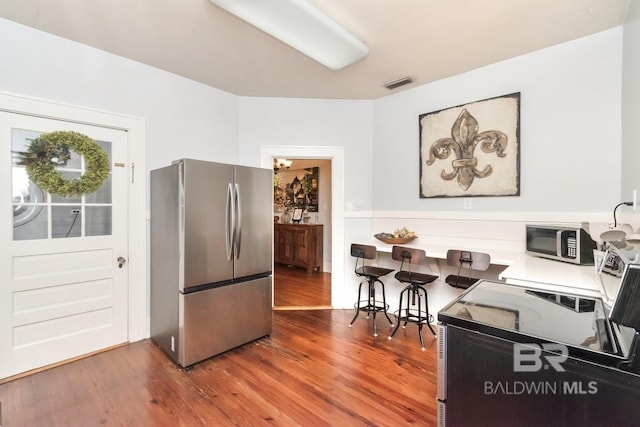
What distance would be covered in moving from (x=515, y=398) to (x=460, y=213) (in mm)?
2359

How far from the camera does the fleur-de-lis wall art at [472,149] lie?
286 cm

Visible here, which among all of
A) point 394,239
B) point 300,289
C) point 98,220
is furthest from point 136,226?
point 394,239

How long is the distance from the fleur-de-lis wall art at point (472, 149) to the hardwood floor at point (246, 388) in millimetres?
1675

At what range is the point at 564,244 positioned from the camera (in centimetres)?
A: 219

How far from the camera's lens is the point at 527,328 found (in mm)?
1120

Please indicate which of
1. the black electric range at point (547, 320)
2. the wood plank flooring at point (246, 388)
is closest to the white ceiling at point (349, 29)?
the black electric range at point (547, 320)

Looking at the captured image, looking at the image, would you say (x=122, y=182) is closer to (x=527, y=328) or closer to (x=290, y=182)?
(x=527, y=328)

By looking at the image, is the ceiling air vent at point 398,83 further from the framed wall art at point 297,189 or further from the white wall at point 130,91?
the framed wall art at point 297,189

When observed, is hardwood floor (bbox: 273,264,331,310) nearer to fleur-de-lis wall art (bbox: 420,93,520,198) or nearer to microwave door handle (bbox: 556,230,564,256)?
fleur-de-lis wall art (bbox: 420,93,520,198)

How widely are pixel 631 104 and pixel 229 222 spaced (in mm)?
3192

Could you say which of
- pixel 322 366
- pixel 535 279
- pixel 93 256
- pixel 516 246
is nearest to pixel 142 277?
pixel 93 256

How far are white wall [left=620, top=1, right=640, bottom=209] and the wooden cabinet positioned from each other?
4.34m

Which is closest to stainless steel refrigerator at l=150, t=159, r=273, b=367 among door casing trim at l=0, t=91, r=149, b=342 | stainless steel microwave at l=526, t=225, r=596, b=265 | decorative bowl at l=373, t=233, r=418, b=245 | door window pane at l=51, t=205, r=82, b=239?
door casing trim at l=0, t=91, r=149, b=342

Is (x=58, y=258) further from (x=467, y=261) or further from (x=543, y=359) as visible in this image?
(x=467, y=261)
